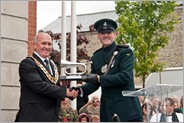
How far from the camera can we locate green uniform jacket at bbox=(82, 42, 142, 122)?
527cm

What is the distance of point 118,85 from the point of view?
530cm

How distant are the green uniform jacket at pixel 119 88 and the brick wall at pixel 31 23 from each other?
10.7ft

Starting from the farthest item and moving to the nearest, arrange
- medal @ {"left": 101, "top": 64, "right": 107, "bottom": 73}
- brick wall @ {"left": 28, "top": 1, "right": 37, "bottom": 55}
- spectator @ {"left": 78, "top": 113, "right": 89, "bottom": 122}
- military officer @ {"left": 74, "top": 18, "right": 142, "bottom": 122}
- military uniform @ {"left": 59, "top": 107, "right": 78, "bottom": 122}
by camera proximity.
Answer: spectator @ {"left": 78, "top": 113, "right": 89, "bottom": 122}
brick wall @ {"left": 28, "top": 1, "right": 37, "bottom": 55}
military uniform @ {"left": 59, "top": 107, "right": 78, "bottom": 122}
medal @ {"left": 101, "top": 64, "right": 107, "bottom": 73}
military officer @ {"left": 74, "top": 18, "right": 142, "bottom": 122}

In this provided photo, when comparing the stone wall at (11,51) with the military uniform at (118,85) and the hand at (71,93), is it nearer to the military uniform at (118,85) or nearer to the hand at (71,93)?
the hand at (71,93)

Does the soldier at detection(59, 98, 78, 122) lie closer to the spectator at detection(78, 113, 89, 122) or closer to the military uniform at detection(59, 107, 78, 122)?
the military uniform at detection(59, 107, 78, 122)

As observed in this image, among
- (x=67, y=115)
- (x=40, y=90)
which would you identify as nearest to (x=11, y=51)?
(x=67, y=115)

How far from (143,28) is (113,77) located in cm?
1808

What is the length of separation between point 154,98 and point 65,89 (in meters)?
0.92

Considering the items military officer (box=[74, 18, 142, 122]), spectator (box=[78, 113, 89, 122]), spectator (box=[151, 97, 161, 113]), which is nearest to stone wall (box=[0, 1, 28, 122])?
spectator (box=[78, 113, 89, 122])

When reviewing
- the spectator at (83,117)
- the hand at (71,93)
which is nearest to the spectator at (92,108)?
the spectator at (83,117)

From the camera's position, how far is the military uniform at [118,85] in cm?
527

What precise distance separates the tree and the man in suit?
55.7 feet

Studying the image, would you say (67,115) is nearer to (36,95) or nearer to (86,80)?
(36,95)

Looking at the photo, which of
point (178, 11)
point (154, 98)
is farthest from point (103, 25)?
point (178, 11)
